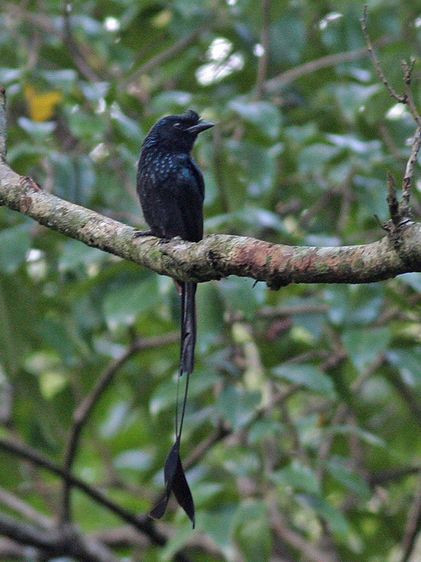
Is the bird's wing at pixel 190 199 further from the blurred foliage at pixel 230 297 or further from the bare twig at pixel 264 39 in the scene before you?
the bare twig at pixel 264 39

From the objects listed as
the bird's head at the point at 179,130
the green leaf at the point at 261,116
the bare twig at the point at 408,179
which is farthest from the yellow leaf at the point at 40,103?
the bare twig at the point at 408,179

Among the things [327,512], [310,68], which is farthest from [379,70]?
[310,68]

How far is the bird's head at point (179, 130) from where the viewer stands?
12.4 feet

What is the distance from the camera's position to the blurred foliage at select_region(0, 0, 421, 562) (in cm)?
362

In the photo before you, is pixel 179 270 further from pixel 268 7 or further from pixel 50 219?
pixel 268 7

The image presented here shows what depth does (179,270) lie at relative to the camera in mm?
2342

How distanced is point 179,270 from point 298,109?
2781 millimetres

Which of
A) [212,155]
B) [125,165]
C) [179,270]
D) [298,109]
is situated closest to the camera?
[179,270]

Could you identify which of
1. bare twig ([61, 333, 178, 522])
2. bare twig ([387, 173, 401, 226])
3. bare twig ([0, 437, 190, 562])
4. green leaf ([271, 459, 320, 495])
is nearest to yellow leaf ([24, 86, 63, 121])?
bare twig ([61, 333, 178, 522])

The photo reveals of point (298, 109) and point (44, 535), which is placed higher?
point (298, 109)

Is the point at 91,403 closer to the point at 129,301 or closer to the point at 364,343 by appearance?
the point at 129,301

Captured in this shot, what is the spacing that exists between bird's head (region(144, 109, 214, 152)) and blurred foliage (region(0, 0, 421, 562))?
93 mm

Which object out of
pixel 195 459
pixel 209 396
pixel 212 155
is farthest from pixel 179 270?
pixel 209 396

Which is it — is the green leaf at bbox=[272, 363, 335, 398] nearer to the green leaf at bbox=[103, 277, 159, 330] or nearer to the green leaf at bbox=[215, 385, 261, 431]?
the green leaf at bbox=[215, 385, 261, 431]
